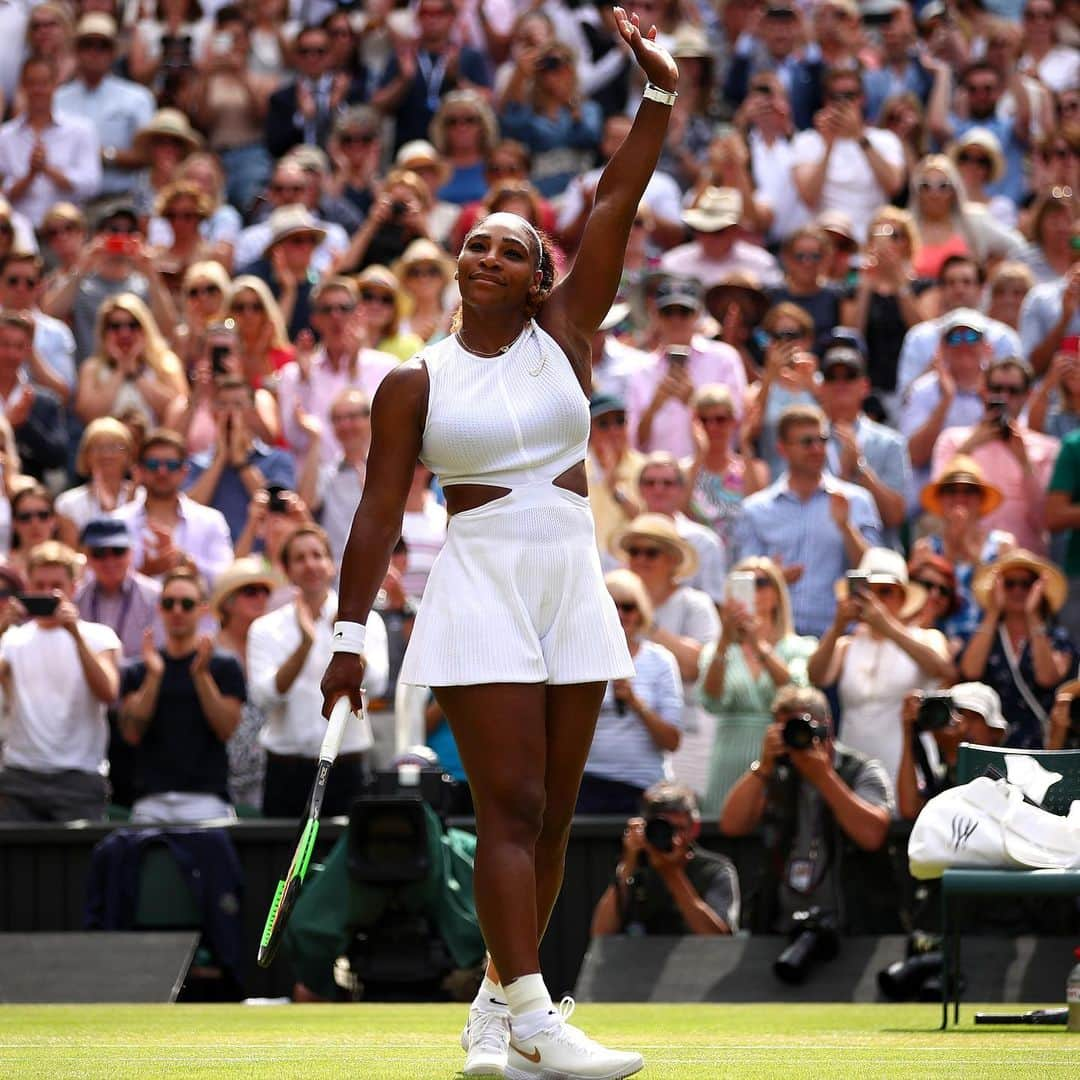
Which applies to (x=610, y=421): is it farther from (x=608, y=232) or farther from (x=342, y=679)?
(x=342, y=679)

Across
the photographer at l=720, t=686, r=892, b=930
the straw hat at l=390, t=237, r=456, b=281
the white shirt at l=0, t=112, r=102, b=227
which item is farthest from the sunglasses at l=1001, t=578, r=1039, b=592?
the white shirt at l=0, t=112, r=102, b=227

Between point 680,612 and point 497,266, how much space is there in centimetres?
604

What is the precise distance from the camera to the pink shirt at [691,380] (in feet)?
43.8

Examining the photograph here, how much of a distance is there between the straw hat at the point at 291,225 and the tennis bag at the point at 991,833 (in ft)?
26.5

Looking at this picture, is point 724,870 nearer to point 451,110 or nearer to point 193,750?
point 193,750

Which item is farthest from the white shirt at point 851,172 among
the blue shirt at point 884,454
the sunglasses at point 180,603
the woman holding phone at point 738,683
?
the sunglasses at point 180,603

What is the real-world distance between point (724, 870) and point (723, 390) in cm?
377

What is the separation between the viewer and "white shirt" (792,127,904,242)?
15.8 meters

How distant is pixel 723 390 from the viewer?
12.9m

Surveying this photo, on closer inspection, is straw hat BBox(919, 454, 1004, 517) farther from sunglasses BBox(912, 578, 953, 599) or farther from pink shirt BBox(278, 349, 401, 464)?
pink shirt BBox(278, 349, 401, 464)

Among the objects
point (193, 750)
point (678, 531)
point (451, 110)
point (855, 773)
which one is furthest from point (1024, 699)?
point (451, 110)

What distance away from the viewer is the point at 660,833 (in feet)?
31.2

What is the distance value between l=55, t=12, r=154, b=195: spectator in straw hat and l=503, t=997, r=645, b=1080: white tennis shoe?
40.6ft

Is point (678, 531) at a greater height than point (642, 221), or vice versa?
point (642, 221)
